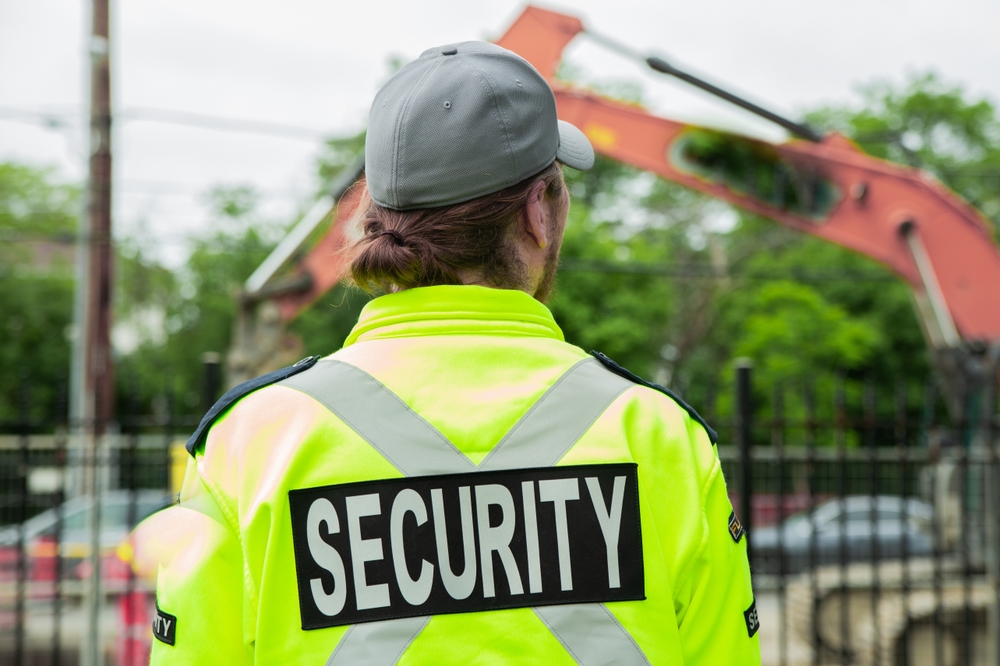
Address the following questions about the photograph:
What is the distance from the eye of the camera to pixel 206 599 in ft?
3.40

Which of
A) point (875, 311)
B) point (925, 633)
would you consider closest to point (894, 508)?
point (925, 633)

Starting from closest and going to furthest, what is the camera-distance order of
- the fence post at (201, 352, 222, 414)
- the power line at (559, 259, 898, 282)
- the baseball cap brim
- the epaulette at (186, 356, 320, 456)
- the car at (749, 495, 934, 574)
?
1. the epaulette at (186, 356, 320, 456)
2. the baseball cap brim
3. the fence post at (201, 352, 222, 414)
4. the car at (749, 495, 934, 574)
5. the power line at (559, 259, 898, 282)

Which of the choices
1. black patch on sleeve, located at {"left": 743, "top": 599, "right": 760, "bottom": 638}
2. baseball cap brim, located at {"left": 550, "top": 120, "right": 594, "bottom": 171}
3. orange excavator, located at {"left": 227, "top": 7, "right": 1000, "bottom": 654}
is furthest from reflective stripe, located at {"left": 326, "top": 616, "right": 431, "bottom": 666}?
orange excavator, located at {"left": 227, "top": 7, "right": 1000, "bottom": 654}

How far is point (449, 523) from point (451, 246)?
1.20ft

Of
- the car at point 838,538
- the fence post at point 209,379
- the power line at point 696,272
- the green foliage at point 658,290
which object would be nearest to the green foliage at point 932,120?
the green foliage at point 658,290

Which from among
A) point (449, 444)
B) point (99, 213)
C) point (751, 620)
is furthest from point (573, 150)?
point (99, 213)

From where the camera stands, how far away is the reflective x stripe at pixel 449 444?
1.03 meters

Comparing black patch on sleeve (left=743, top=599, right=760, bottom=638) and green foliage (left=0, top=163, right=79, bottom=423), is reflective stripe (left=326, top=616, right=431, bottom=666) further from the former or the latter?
green foliage (left=0, top=163, right=79, bottom=423)

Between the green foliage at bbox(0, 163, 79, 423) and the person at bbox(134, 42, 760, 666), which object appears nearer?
the person at bbox(134, 42, 760, 666)

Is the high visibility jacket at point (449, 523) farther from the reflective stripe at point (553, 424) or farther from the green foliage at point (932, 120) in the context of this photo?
the green foliage at point (932, 120)

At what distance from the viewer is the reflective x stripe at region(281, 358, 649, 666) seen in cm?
103

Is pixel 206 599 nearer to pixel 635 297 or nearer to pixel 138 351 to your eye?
pixel 635 297

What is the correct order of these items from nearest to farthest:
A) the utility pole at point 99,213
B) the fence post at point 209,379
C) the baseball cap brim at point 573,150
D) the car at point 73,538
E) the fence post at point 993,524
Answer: the baseball cap brim at point 573,150
the fence post at point 209,379
the fence post at point 993,524
the car at point 73,538
the utility pole at point 99,213

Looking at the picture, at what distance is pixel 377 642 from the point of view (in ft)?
3.35
